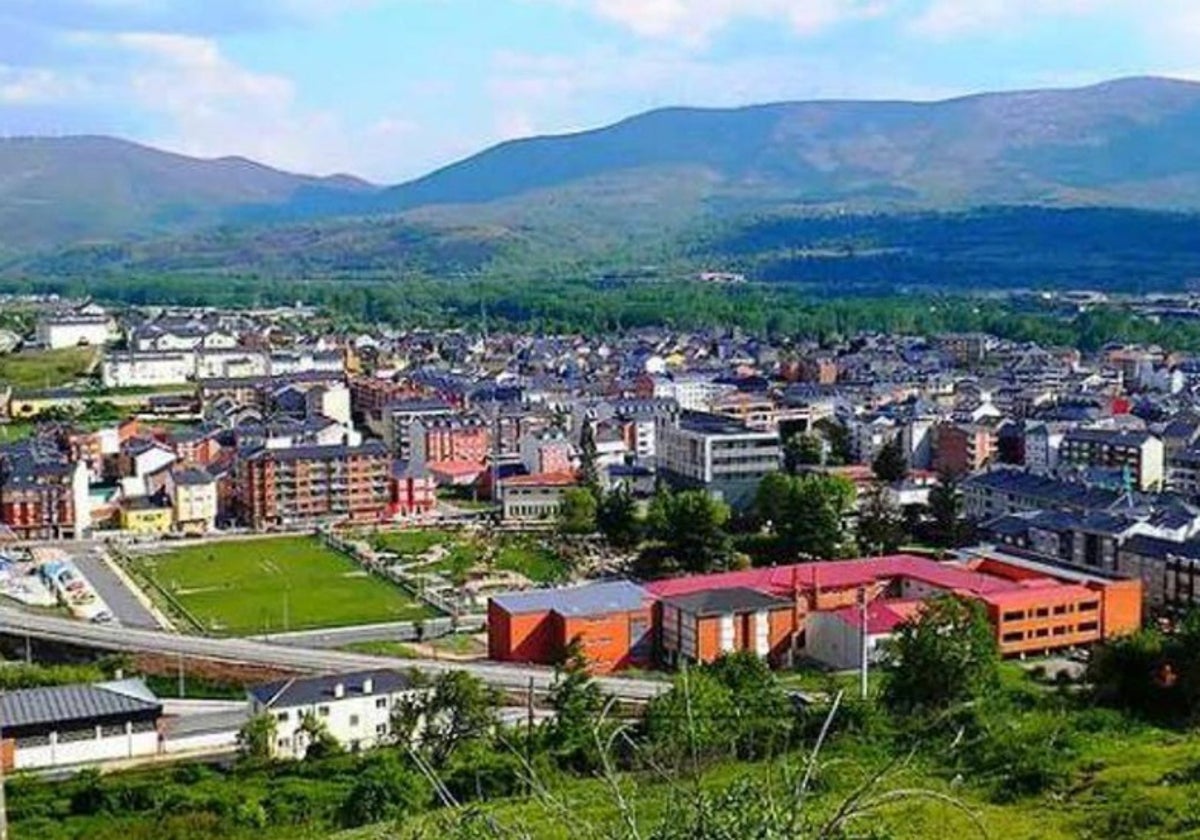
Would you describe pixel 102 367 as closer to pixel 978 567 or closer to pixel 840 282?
pixel 978 567

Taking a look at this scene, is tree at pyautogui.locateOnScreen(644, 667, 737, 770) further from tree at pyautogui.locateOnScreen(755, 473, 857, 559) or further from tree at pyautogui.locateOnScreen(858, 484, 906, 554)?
tree at pyautogui.locateOnScreen(858, 484, 906, 554)

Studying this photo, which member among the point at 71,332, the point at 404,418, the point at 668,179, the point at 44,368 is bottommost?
the point at 404,418

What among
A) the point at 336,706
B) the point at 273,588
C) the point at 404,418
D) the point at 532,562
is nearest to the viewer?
the point at 336,706

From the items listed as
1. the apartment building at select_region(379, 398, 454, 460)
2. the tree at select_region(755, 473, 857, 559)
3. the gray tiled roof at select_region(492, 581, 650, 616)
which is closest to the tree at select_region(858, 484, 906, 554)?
the tree at select_region(755, 473, 857, 559)

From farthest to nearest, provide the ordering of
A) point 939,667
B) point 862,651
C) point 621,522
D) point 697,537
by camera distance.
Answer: point 621,522
point 697,537
point 862,651
point 939,667

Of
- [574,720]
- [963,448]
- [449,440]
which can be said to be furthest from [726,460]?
[574,720]

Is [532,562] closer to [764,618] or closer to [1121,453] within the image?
[764,618]

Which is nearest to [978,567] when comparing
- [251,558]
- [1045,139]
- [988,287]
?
[251,558]

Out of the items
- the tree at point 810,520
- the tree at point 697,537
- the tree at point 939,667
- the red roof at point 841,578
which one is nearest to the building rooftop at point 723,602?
the red roof at point 841,578
